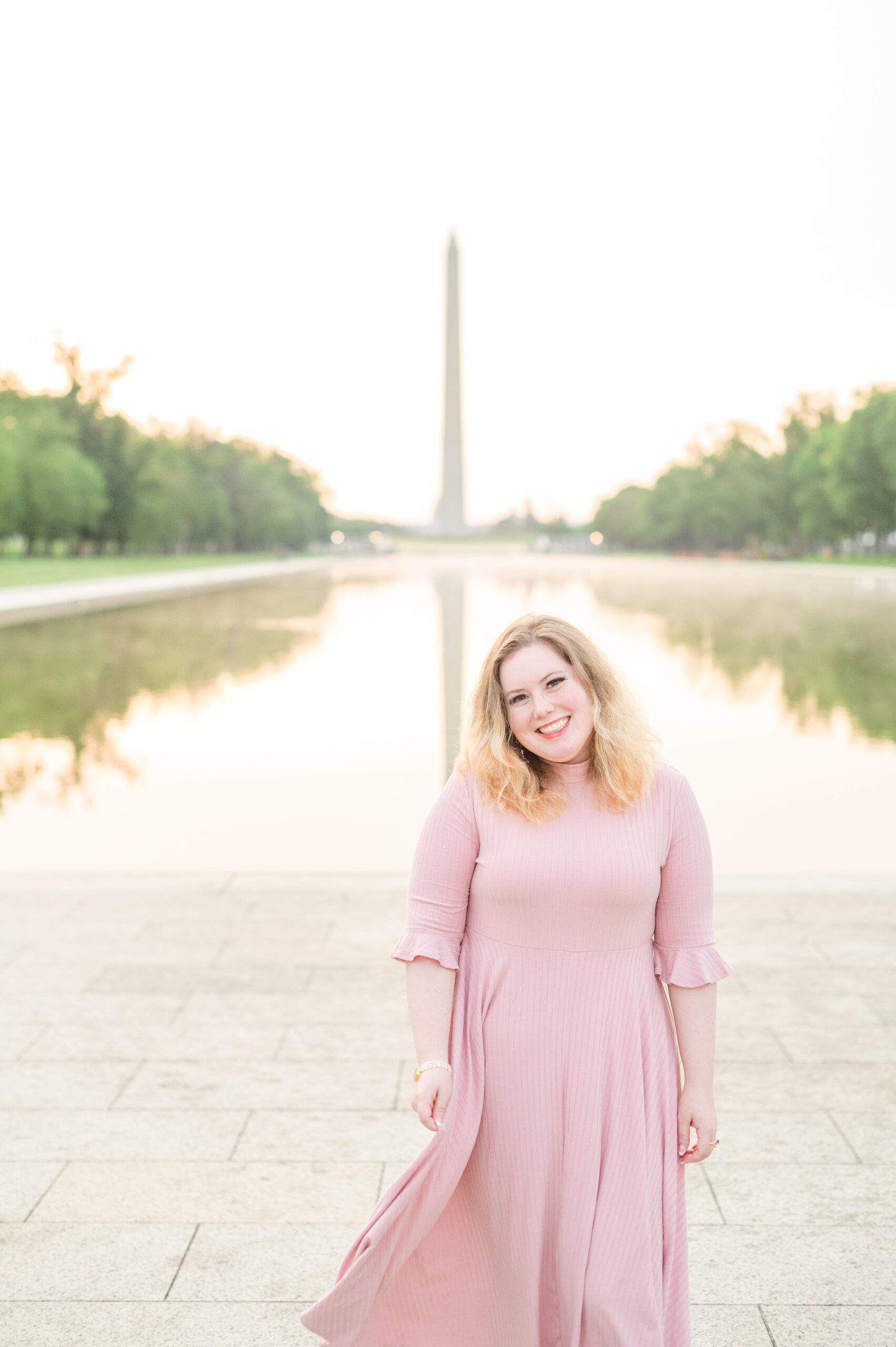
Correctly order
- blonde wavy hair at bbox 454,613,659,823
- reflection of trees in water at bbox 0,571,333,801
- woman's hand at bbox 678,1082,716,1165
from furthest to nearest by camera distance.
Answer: reflection of trees in water at bbox 0,571,333,801, woman's hand at bbox 678,1082,716,1165, blonde wavy hair at bbox 454,613,659,823

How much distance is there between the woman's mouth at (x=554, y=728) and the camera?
240 cm

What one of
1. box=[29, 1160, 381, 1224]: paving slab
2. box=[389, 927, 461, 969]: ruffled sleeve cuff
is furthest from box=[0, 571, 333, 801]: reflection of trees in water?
box=[389, 927, 461, 969]: ruffled sleeve cuff

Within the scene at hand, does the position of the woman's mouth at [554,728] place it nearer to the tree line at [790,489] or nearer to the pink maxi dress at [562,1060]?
the pink maxi dress at [562,1060]

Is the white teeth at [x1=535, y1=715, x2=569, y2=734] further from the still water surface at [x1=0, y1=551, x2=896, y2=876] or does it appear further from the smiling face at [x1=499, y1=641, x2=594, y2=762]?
the still water surface at [x1=0, y1=551, x2=896, y2=876]

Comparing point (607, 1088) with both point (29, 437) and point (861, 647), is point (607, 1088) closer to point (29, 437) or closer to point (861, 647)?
point (861, 647)

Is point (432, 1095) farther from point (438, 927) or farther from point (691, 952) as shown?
point (691, 952)

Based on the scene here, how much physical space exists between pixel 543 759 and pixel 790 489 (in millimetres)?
88271

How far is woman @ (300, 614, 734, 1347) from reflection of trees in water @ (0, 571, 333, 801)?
8.02m

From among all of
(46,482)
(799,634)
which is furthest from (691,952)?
(46,482)

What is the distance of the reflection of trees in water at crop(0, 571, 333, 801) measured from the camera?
11.7m

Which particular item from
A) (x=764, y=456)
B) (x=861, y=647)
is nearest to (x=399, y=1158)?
(x=861, y=647)

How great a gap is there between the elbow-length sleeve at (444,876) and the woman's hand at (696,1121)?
19.6 inches

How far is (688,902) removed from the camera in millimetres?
2480

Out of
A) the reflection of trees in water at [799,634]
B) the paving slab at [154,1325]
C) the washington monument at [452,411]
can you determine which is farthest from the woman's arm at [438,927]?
the washington monument at [452,411]
